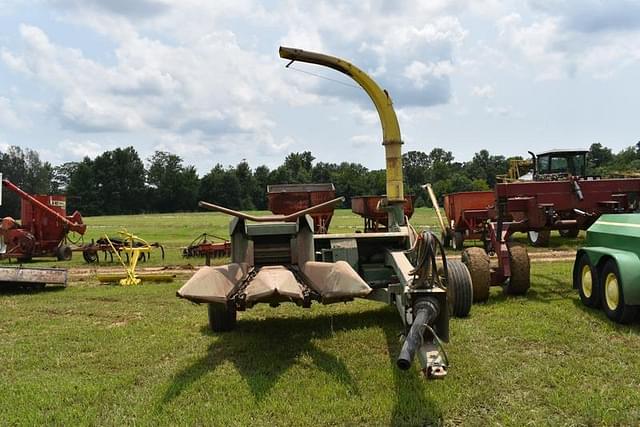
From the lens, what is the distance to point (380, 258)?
744 centimetres

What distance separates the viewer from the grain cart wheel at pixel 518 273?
8.38 meters

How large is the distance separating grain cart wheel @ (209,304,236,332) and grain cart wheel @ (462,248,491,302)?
3446 millimetres

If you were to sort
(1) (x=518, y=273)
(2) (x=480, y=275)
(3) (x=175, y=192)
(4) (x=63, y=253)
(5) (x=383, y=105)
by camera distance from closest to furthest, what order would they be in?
(2) (x=480, y=275)
(1) (x=518, y=273)
(5) (x=383, y=105)
(4) (x=63, y=253)
(3) (x=175, y=192)

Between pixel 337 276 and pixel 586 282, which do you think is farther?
pixel 586 282

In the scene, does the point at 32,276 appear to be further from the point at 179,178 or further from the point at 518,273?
the point at 179,178

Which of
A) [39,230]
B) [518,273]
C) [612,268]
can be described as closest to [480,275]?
[518,273]

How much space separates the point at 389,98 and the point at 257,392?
20.7 feet

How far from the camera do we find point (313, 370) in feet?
17.0

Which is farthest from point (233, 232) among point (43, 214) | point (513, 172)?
point (513, 172)

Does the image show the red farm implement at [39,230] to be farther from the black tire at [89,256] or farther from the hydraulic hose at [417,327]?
the hydraulic hose at [417,327]

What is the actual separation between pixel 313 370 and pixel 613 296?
12.6 ft

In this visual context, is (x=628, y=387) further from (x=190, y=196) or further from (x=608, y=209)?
(x=190, y=196)

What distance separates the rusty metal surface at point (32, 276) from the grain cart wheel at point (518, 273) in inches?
317

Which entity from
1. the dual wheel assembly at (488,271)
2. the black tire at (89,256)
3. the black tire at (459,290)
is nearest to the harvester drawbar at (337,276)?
the black tire at (459,290)
